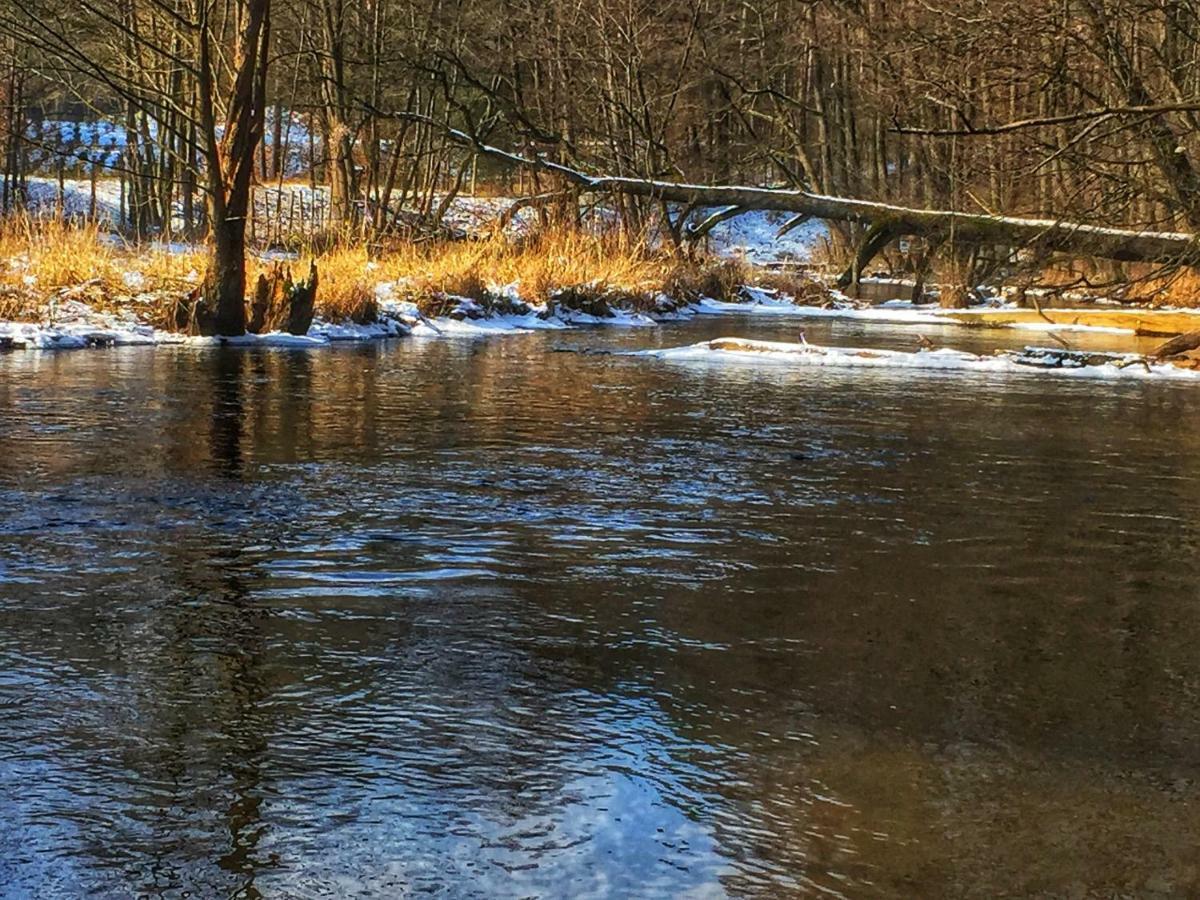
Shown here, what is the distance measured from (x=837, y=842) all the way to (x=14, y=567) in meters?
2.76

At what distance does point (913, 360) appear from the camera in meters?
12.0

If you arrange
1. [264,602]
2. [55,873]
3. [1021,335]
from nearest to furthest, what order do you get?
1. [55,873]
2. [264,602]
3. [1021,335]

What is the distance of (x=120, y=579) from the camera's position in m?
3.93

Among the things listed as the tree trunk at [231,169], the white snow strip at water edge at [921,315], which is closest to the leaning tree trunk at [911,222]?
the white snow strip at water edge at [921,315]

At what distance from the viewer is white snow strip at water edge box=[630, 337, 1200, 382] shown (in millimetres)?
11492

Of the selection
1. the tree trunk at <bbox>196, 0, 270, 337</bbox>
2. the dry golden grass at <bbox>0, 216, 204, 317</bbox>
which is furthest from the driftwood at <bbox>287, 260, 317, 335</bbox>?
the dry golden grass at <bbox>0, 216, 204, 317</bbox>

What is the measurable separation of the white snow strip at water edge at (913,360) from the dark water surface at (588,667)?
4879mm

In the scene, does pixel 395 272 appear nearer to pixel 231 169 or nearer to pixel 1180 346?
pixel 231 169

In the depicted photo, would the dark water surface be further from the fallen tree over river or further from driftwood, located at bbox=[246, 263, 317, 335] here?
driftwood, located at bbox=[246, 263, 317, 335]

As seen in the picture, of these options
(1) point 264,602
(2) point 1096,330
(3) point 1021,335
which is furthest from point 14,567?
(2) point 1096,330

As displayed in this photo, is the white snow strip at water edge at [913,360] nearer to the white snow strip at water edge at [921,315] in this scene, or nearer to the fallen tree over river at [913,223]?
the fallen tree over river at [913,223]

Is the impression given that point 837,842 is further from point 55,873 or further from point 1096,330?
point 1096,330

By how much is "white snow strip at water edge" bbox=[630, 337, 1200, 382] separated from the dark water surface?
488 cm

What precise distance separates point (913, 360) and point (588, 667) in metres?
9.23
